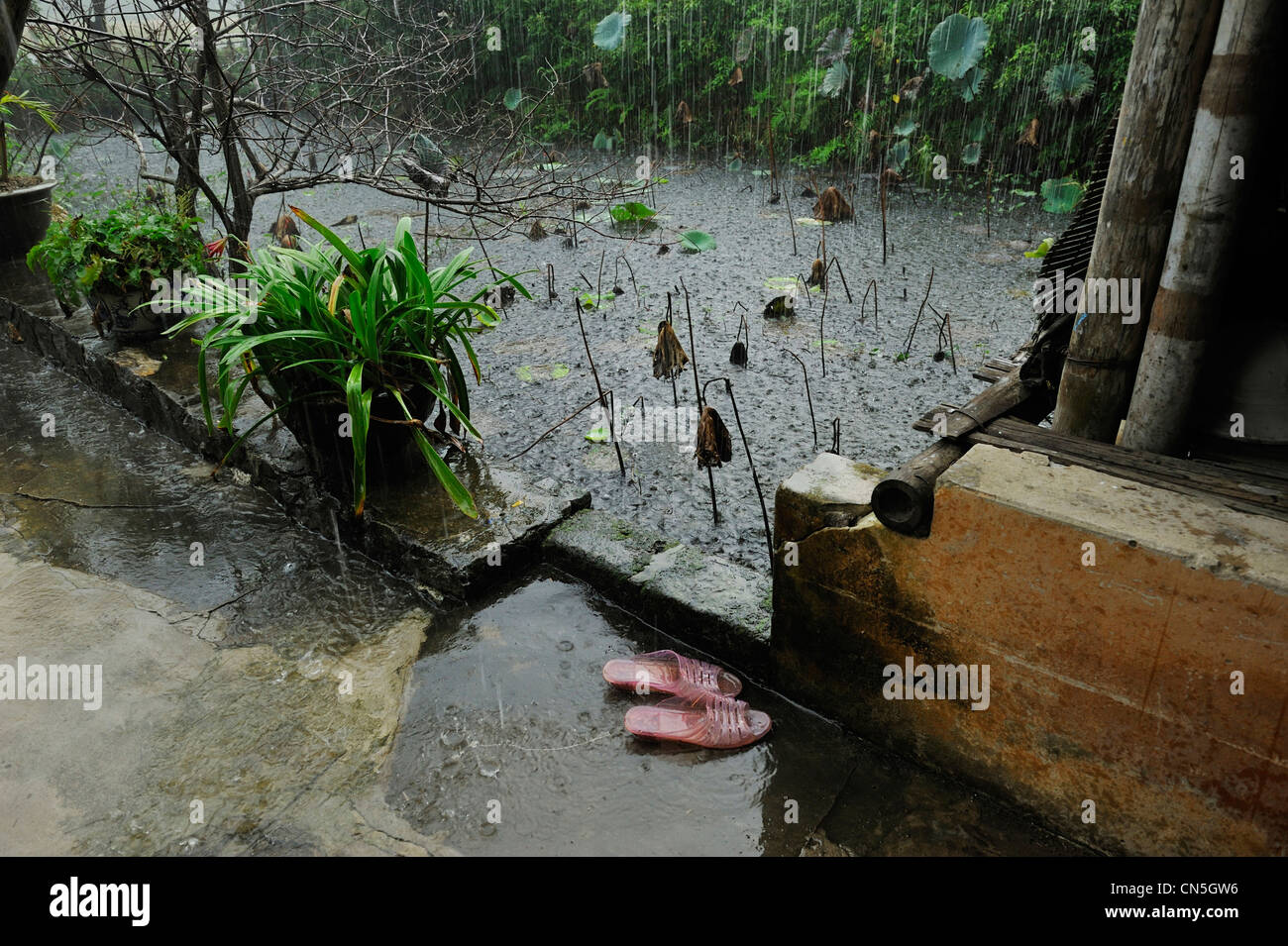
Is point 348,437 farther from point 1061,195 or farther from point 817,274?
point 1061,195

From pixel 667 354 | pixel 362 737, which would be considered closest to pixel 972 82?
pixel 667 354

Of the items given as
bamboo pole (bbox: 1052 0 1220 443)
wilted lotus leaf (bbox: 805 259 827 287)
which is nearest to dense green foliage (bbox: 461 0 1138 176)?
wilted lotus leaf (bbox: 805 259 827 287)

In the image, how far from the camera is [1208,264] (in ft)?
6.95

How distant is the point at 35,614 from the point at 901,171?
903cm

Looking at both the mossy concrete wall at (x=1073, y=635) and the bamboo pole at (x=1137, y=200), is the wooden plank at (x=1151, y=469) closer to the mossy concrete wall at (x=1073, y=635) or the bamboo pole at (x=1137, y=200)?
the mossy concrete wall at (x=1073, y=635)

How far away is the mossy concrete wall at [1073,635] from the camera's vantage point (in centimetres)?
184

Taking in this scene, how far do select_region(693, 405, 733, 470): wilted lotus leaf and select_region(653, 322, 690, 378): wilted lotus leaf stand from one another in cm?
112

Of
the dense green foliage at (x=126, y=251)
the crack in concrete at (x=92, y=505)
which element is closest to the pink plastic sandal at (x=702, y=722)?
the crack in concrete at (x=92, y=505)

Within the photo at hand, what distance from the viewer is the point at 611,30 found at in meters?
11.3

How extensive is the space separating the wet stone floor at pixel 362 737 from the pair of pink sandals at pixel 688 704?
5 centimetres

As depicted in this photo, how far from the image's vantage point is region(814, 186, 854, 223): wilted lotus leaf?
25.4ft

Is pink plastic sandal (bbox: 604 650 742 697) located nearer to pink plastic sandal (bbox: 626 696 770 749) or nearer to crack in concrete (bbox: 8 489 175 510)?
pink plastic sandal (bbox: 626 696 770 749)
